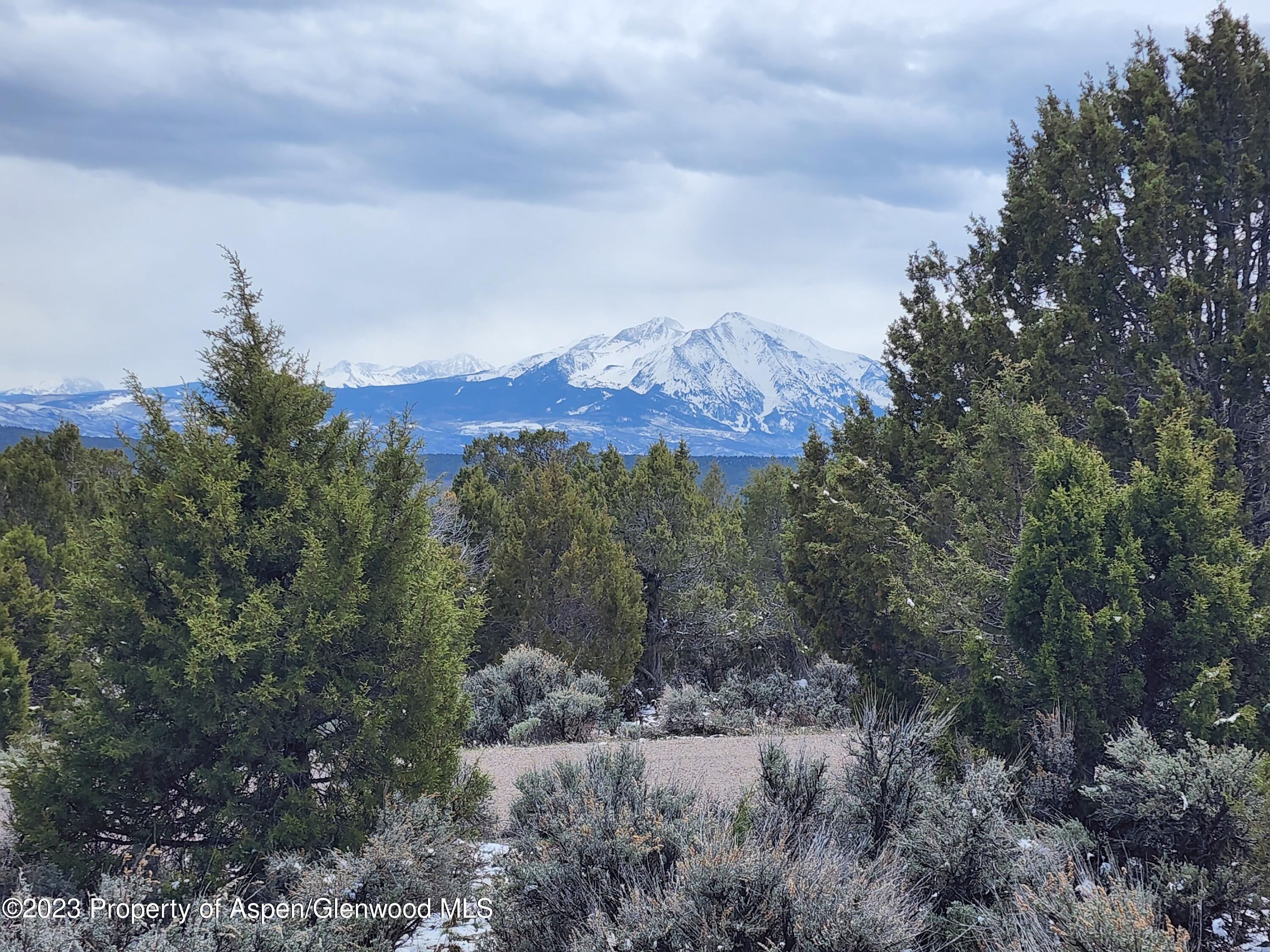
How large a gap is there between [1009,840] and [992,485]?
577 cm

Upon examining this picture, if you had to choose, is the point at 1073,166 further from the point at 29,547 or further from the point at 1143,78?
the point at 29,547

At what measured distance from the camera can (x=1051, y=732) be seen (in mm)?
5816

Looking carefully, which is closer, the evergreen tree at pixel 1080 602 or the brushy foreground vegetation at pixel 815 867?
the brushy foreground vegetation at pixel 815 867

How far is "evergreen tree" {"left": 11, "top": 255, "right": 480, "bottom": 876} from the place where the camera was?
5043 millimetres

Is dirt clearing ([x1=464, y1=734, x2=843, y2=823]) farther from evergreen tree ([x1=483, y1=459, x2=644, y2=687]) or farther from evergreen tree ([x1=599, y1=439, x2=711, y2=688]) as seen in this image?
evergreen tree ([x1=599, y1=439, x2=711, y2=688])

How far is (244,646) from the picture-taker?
4996 millimetres

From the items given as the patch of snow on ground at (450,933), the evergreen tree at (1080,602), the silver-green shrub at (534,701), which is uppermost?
the evergreen tree at (1080,602)

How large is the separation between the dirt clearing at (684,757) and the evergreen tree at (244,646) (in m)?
2.38

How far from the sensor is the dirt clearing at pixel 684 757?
8.04 m

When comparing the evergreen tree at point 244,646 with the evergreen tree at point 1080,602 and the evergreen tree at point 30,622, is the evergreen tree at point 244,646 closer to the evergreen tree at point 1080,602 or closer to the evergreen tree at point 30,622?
the evergreen tree at point 1080,602

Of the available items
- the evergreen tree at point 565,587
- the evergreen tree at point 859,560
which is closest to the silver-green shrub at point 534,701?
the evergreen tree at point 565,587

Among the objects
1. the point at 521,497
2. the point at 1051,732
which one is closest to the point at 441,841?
the point at 1051,732

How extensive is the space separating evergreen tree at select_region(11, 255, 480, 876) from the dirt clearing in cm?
238

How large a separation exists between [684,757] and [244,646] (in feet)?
19.4
